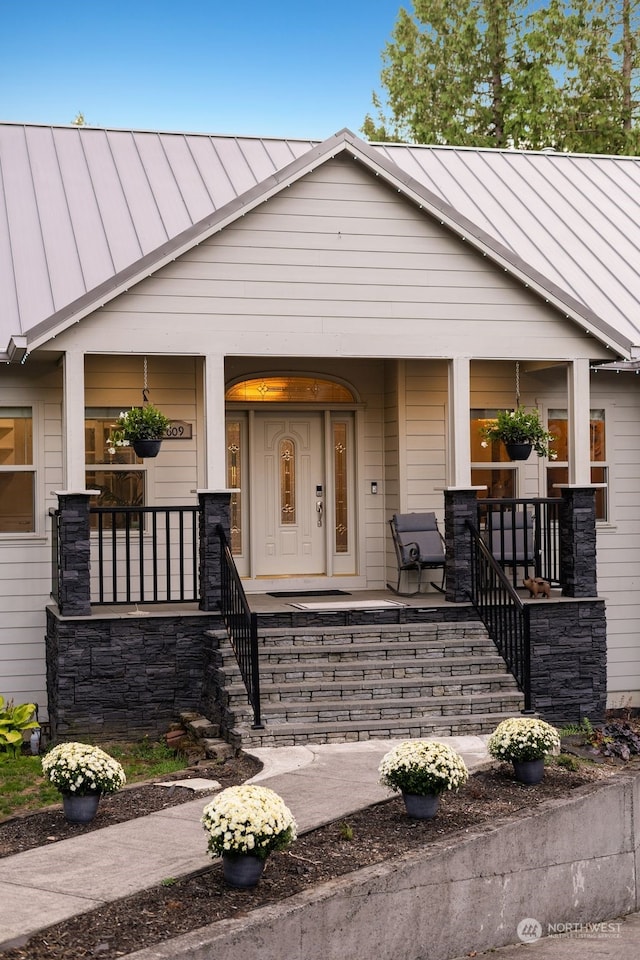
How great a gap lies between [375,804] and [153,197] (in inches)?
349

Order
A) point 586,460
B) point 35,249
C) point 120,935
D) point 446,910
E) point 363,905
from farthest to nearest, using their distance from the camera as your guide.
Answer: point 35,249 < point 586,460 < point 446,910 < point 363,905 < point 120,935

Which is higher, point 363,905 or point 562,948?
point 363,905

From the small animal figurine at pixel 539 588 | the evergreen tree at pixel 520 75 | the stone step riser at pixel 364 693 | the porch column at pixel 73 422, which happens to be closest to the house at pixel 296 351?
the porch column at pixel 73 422

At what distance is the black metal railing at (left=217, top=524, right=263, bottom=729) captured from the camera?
9.61 metres

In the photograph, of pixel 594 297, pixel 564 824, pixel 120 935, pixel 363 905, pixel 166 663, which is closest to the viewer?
pixel 120 935

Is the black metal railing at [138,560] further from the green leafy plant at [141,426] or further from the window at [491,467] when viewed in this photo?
the window at [491,467]

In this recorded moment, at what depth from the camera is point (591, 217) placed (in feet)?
50.3

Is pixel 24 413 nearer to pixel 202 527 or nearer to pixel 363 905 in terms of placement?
pixel 202 527

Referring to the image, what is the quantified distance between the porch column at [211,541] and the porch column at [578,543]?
346cm

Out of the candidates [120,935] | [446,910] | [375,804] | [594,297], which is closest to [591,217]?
[594,297]

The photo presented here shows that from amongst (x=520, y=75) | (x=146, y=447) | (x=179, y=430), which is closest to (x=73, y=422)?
(x=146, y=447)

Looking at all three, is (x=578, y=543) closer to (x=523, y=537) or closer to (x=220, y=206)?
(x=523, y=537)

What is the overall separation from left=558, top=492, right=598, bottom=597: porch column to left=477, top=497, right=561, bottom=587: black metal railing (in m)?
0.16

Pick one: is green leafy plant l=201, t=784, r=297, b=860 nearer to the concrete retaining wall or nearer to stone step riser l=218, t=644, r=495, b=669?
the concrete retaining wall
